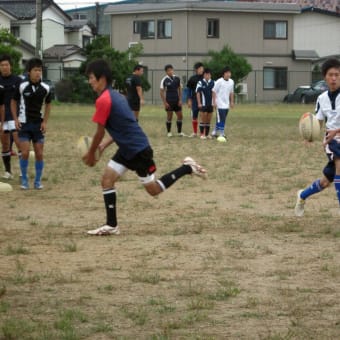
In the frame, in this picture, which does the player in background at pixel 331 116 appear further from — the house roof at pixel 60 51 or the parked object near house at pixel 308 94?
the house roof at pixel 60 51

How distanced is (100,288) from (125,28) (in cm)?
5646

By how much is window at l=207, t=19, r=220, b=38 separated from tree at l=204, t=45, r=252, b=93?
5.42 meters

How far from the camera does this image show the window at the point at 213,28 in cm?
5919

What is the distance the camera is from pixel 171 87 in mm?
22281

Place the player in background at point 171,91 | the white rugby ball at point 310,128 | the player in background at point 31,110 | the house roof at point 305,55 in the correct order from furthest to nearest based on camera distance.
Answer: the house roof at point 305,55 → the player in background at point 171,91 → the player in background at point 31,110 → the white rugby ball at point 310,128

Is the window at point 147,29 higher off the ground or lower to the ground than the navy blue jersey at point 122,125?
higher

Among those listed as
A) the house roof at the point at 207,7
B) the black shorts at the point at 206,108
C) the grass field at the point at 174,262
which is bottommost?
the grass field at the point at 174,262

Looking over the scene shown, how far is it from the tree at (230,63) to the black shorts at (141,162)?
44.0m

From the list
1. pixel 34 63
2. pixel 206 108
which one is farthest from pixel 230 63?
pixel 34 63

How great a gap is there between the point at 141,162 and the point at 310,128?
2234mm

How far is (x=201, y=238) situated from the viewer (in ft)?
28.3

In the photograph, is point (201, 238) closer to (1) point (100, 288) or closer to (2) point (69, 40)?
(1) point (100, 288)

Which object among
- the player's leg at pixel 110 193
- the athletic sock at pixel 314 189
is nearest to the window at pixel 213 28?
the athletic sock at pixel 314 189

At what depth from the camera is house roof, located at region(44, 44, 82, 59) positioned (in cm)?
6425
